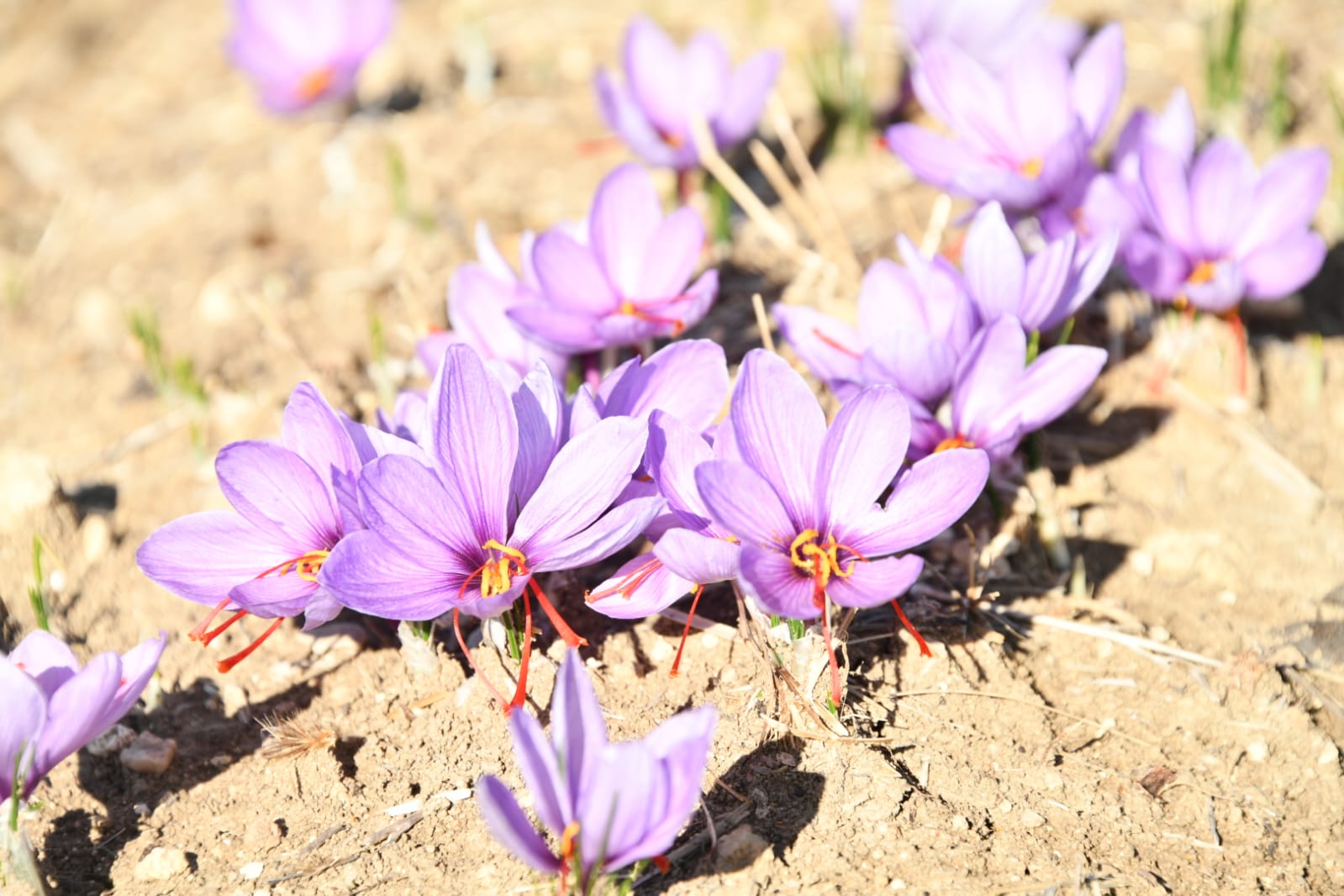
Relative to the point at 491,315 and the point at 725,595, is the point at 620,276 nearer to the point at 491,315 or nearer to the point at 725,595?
the point at 491,315

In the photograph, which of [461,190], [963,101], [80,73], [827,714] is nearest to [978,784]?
[827,714]

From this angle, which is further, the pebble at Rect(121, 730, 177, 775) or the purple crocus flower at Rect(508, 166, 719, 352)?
the purple crocus flower at Rect(508, 166, 719, 352)

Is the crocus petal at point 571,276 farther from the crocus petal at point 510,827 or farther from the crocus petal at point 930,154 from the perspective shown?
the crocus petal at point 510,827

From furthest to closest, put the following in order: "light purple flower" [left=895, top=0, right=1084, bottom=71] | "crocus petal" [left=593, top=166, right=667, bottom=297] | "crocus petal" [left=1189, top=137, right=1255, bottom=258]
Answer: "light purple flower" [left=895, top=0, right=1084, bottom=71] → "crocus petal" [left=1189, top=137, right=1255, bottom=258] → "crocus petal" [left=593, top=166, right=667, bottom=297]

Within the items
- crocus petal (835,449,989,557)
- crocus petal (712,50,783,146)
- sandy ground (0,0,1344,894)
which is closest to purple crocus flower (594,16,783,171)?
crocus petal (712,50,783,146)

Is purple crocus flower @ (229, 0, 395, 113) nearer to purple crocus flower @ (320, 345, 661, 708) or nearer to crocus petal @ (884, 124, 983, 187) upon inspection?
crocus petal @ (884, 124, 983, 187)

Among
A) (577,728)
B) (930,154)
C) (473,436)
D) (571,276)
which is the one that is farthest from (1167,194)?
(577,728)

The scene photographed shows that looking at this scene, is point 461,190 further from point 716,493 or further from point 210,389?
point 716,493

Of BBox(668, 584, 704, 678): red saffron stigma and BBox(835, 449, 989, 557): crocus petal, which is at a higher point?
BBox(835, 449, 989, 557): crocus petal
